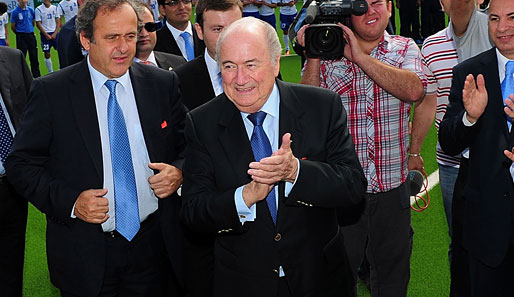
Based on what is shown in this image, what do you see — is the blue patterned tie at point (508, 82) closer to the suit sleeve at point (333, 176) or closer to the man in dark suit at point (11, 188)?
the suit sleeve at point (333, 176)

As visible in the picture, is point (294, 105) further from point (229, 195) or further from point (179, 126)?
point (179, 126)

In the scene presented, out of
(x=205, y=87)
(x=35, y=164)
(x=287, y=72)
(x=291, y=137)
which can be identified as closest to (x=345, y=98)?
(x=205, y=87)

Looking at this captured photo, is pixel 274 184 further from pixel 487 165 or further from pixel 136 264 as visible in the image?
pixel 487 165

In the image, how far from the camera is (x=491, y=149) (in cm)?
356

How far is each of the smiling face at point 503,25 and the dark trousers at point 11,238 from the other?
10.3 feet

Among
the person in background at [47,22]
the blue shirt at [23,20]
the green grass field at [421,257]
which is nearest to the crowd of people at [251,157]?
the green grass field at [421,257]

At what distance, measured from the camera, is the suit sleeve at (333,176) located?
2857mm

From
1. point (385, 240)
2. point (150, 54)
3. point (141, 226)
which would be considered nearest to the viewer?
point (141, 226)

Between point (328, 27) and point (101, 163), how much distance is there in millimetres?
1515

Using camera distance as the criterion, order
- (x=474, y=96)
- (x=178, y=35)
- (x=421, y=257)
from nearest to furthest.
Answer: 1. (x=474, y=96)
2. (x=421, y=257)
3. (x=178, y=35)

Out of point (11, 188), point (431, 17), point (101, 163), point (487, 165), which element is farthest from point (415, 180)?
point (431, 17)

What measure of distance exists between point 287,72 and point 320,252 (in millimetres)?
11159

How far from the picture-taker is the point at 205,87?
4289mm

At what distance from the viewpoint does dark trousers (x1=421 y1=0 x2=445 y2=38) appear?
623 inches
